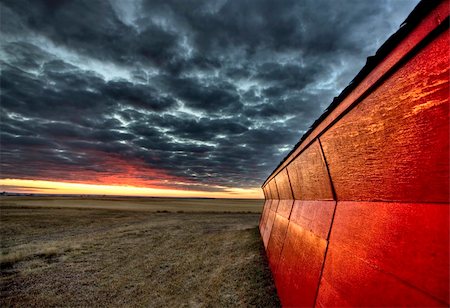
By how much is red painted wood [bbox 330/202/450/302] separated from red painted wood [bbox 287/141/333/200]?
942mm

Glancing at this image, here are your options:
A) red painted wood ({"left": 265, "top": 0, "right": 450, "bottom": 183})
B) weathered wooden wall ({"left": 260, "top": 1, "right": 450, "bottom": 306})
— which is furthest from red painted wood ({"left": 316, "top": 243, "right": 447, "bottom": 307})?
red painted wood ({"left": 265, "top": 0, "right": 450, "bottom": 183})

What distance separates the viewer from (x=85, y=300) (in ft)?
18.5

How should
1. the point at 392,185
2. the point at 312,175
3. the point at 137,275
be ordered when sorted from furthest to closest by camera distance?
the point at 137,275 < the point at 312,175 < the point at 392,185

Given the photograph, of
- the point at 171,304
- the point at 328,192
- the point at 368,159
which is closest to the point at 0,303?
the point at 171,304

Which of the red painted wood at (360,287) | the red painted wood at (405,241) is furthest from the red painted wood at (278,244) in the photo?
the red painted wood at (405,241)

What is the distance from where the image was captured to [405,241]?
1.54m

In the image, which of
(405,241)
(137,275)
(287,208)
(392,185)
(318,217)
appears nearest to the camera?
(405,241)

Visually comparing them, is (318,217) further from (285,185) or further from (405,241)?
(285,185)

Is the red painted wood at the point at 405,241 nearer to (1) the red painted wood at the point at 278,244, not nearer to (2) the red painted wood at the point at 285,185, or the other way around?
(1) the red painted wood at the point at 278,244

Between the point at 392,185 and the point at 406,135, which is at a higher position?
the point at 406,135

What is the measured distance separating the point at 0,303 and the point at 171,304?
12.6 feet

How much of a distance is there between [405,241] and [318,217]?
175 centimetres

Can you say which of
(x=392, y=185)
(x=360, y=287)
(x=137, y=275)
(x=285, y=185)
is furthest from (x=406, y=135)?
(x=137, y=275)

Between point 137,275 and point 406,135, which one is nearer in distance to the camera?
point 406,135
